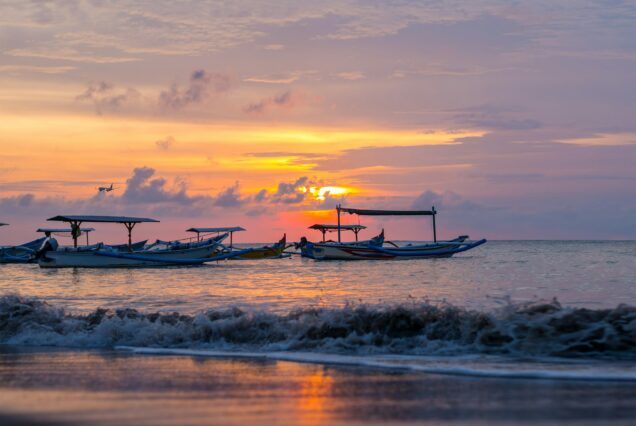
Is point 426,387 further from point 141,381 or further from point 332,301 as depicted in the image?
point 332,301

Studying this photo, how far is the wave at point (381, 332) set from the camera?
13.6m

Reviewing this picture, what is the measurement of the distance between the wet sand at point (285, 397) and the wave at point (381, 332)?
2.50m

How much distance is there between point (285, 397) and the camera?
9617 mm

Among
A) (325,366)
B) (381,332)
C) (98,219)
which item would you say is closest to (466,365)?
(325,366)

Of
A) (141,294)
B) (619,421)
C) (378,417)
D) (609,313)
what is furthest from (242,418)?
(141,294)

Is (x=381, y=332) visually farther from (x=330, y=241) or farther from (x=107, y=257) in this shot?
(x=330, y=241)

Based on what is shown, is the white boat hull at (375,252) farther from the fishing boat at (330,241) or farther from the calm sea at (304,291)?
the calm sea at (304,291)

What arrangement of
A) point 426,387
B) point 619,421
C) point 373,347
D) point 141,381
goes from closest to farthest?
point 619,421 < point 426,387 < point 141,381 < point 373,347

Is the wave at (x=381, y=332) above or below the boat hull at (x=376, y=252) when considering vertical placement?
below

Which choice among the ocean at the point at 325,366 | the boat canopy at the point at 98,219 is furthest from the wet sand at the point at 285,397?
the boat canopy at the point at 98,219

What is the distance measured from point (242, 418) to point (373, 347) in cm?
602

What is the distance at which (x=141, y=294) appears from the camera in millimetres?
33719

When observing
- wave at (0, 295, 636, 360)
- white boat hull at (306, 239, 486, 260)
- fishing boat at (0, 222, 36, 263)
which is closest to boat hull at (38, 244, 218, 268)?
fishing boat at (0, 222, 36, 263)

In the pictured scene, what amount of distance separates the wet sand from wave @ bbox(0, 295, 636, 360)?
2502 mm
